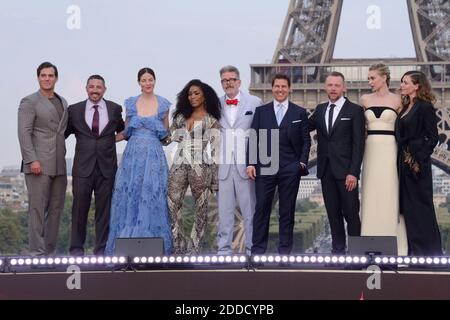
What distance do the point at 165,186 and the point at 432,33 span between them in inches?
968

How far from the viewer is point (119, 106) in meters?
9.91

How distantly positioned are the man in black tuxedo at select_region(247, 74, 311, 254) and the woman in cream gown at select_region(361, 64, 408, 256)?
0.59 metres

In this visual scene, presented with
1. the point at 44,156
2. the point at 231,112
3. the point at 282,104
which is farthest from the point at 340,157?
the point at 44,156

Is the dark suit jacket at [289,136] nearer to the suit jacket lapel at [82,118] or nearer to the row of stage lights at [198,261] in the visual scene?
the row of stage lights at [198,261]

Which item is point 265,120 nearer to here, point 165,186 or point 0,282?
point 165,186

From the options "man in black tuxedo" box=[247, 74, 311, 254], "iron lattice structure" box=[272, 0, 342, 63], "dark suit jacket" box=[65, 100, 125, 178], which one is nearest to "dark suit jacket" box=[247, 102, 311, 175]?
"man in black tuxedo" box=[247, 74, 311, 254]

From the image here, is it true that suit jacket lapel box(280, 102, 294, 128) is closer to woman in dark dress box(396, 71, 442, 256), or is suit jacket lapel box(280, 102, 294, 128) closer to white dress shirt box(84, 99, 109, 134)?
woman in dark dress box(396, 71, 442, 256)

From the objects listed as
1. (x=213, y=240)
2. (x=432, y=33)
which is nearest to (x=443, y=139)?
(x=432, y=33)

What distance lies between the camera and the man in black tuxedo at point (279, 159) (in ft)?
31.2

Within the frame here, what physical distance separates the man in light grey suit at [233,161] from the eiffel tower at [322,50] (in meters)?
21.5

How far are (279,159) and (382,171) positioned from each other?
934 mm

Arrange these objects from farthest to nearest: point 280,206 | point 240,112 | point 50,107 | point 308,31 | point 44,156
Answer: point 308,31, point 240,112, point 50,107, point 44,156, point 280,206

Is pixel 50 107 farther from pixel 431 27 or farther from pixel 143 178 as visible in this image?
pixel 431 27

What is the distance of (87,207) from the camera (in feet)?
32.2
